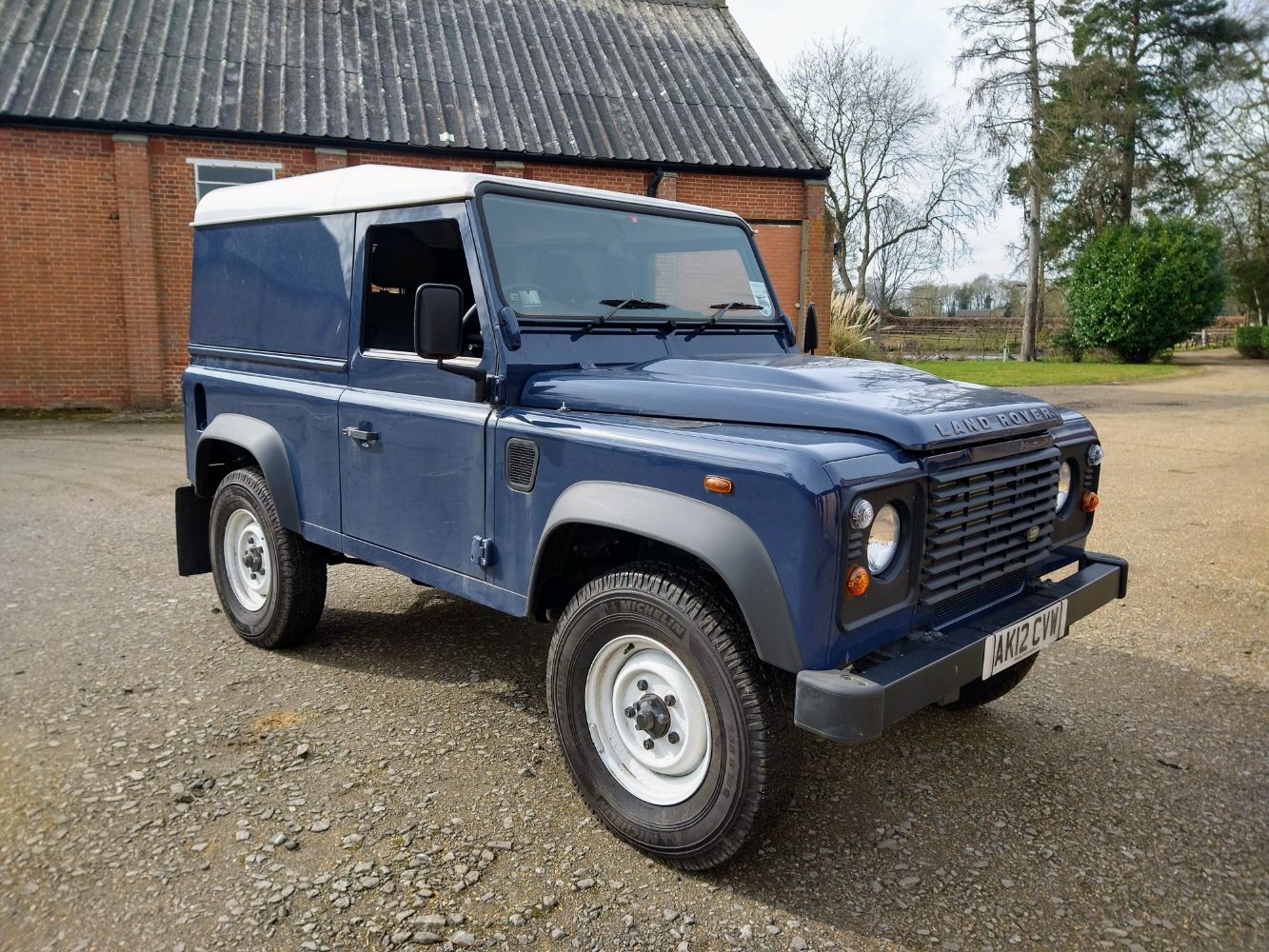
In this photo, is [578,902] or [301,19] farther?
[301,19]

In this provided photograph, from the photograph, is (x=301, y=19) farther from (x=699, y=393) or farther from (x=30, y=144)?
(x=699, y=393)

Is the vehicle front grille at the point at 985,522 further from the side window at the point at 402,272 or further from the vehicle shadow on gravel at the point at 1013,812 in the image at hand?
the side window at the point at 402,272

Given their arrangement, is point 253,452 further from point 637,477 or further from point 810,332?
Result: point 810,332

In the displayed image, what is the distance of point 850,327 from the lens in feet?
64.3

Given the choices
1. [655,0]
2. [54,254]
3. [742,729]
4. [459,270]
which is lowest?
[742,729]

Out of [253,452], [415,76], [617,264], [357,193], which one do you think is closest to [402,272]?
[357,193]

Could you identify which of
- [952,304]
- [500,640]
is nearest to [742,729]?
[500,640]

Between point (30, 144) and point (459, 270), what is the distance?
12842 mm

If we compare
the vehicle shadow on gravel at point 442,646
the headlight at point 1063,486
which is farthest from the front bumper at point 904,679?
the vehicle shadow on gravel at point 442,646

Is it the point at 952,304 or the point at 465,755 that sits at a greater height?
the point at 952,304

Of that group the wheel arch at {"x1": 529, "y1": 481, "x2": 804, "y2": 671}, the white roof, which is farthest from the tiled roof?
the wheel arch at {"x1": 529, "y1": 481, "x2": 804, "y2": 671}

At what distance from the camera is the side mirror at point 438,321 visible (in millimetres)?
3193

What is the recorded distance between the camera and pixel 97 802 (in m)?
3.21

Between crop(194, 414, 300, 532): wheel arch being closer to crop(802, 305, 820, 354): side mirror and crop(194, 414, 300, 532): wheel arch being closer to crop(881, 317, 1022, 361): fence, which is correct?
crop(802, 305, 820, 354): side mirror
